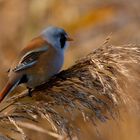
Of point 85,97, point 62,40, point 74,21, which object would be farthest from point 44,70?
point 85,97

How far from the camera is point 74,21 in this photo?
356cm

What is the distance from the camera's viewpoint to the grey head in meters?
3.20

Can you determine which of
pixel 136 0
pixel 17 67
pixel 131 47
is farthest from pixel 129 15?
pixel 131 47

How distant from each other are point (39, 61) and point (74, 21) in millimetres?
670

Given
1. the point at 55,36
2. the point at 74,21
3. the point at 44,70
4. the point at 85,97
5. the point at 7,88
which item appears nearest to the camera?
the point at 85,97

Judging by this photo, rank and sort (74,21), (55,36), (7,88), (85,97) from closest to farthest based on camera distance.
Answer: (85,97) → (7,88) → (55,36) → (74,21)

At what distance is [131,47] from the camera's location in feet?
7.26

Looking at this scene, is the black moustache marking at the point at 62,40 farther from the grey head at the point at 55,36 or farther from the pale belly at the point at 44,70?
the pale belly at the point at 44,70

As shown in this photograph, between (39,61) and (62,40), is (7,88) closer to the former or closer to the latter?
(39,61)

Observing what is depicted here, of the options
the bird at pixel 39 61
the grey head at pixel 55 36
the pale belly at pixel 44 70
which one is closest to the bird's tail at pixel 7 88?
the bird at pixel 39 61

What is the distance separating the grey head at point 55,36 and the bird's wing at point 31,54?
65 millimetres

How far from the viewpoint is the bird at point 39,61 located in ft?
9.15

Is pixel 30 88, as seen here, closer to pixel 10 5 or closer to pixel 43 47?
pixel 43 47

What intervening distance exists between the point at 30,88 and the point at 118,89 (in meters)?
0.68
